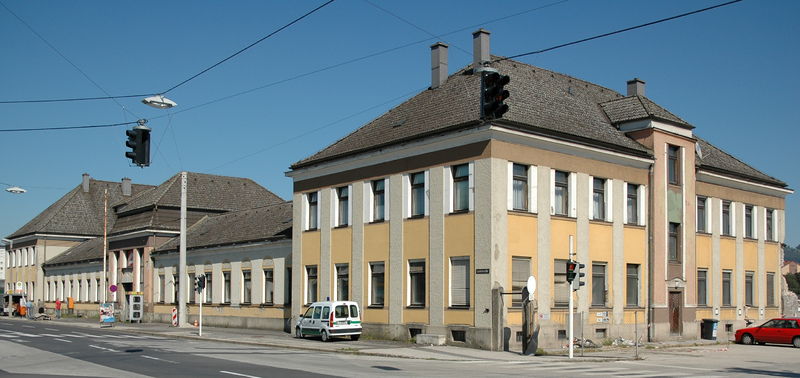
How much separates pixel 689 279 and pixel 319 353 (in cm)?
1968

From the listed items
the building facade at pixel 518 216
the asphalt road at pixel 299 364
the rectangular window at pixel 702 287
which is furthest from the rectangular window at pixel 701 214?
the asphalt road at pixel 299 364

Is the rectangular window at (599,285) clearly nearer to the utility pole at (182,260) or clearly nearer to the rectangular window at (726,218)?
the rectangular window at (726,218)

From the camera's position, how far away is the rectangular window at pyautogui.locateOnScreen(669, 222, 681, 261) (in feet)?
129

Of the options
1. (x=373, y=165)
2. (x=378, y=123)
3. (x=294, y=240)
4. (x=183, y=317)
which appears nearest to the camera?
(x=373, y=165)

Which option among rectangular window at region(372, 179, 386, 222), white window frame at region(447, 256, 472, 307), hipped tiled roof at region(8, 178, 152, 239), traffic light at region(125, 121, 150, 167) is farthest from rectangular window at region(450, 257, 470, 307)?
hipped tiled roof at region(8, 178, 152, 239)

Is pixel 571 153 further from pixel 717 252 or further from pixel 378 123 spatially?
pixel 717 252

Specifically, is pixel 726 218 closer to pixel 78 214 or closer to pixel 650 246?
pixel 650 246

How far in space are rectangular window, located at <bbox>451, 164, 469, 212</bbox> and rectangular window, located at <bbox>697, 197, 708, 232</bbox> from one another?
49.1 ft

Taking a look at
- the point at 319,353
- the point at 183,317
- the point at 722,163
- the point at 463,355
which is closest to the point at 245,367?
the point at 319,353

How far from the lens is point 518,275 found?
105 ft

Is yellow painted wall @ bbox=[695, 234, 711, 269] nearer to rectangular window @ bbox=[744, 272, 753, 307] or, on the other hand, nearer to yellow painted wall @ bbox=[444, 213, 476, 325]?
rectangular window @ bbox=[744, 272, 753, 307]

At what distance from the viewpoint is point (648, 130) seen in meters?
38.0

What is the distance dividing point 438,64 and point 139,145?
65.5 feet

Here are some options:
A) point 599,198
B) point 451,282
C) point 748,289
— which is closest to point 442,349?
point 451,282
